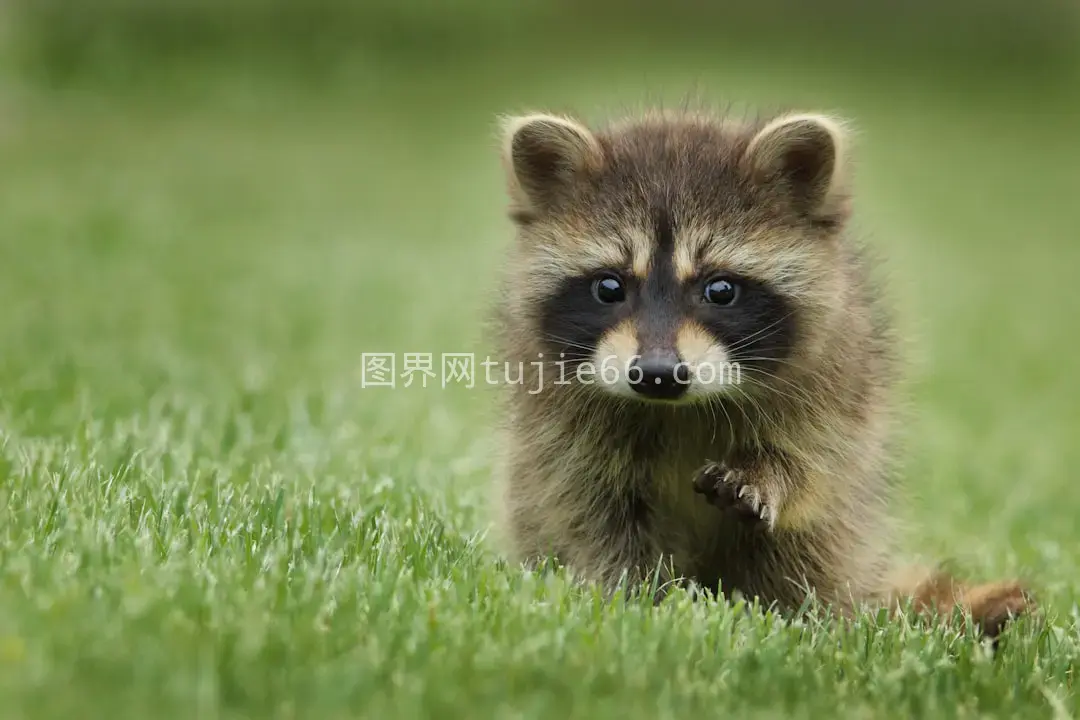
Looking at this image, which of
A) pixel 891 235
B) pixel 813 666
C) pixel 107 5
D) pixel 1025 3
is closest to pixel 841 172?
pixel 813 666

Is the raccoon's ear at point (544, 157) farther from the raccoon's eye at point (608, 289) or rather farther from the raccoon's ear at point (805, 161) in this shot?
the raccoon's ear at point (805, 161)

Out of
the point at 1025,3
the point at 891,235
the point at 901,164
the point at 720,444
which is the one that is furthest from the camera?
the point at 1025,3

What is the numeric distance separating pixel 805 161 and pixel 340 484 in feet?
6.42

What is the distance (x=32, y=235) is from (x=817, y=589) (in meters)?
7.37

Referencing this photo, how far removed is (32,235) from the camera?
9.80 meters

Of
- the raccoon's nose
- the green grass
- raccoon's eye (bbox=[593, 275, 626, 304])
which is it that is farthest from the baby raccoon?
the green grass

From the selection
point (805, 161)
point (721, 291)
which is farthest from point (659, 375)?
point (805, 161)

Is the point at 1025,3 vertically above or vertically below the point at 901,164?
above

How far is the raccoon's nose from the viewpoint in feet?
12.1

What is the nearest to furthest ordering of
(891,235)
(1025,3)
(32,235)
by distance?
(32,235) → (891,235) → (1025,3)

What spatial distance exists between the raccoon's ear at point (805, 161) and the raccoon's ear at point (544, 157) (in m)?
0.52

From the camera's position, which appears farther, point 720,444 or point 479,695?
point 720,444

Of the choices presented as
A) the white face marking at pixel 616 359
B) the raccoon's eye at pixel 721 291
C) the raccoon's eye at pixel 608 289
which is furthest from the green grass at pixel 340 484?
the raccoon's eye at pixel 721 291

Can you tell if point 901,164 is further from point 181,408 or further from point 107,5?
point 181,408
